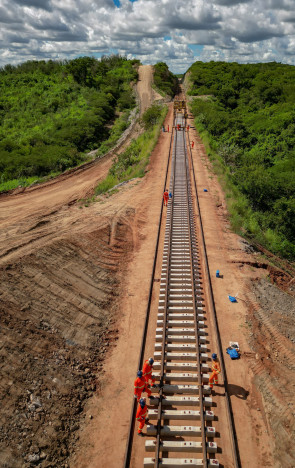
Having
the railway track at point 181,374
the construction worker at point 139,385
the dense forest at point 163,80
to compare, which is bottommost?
the railway track at point 181,374

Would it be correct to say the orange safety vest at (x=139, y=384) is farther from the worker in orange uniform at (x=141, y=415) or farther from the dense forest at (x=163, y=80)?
the dense forest at (x=163, y=80)

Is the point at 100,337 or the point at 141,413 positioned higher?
the point at 141,413

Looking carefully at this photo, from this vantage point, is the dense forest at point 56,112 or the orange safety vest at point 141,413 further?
the dense forest at point 56,112

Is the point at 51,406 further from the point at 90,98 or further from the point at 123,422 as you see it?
the point at 90,98

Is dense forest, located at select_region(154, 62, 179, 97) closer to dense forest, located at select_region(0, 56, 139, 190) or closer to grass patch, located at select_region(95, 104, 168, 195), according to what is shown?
dense forest, located at select_region(0, 56, 139, 190)

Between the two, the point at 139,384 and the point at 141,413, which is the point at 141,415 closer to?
the point at 141,413

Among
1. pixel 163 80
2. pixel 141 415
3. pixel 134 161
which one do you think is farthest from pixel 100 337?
pixel 163 80

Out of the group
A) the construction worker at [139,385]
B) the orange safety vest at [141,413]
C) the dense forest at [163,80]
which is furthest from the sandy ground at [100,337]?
→ the dense forest at [163,80]

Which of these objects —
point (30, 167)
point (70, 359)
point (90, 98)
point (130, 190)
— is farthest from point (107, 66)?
point (70, 359)
